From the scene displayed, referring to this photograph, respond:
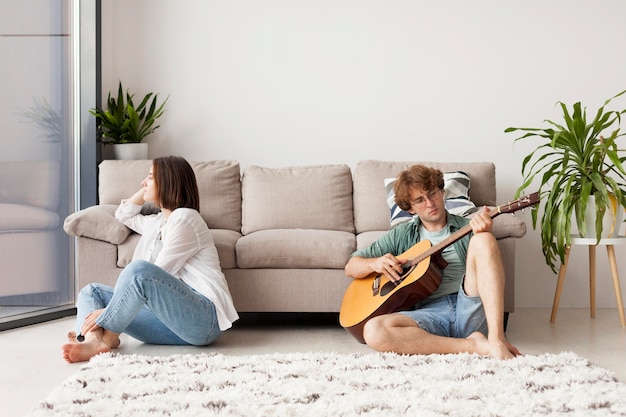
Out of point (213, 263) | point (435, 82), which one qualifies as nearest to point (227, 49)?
point (435, 82)

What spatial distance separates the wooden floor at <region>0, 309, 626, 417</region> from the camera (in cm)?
285

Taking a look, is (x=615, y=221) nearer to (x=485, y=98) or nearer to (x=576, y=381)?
(x=485, y=98)

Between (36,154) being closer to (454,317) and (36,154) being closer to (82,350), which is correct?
(82,350)

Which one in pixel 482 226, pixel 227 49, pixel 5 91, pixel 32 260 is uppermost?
pixel 227 49

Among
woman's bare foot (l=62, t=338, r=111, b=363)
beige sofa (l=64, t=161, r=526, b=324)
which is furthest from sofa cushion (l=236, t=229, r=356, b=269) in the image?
woman's bare foot (l=62, t=338, r=111, b=363)

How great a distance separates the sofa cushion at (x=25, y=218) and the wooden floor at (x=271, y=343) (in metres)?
0.51

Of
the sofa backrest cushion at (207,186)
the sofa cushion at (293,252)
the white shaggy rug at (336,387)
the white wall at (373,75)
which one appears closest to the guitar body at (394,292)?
the white shaggy rug at (336,387)

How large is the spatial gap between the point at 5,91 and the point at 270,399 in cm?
240

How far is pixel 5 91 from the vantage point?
3.97m

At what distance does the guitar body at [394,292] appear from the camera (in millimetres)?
3150

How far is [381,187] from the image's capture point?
14.3 ft

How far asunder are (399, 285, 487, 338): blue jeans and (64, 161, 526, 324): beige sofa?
60cm

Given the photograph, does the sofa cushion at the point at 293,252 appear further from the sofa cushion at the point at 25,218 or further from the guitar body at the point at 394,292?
the sofa cushion at the point at 25,218

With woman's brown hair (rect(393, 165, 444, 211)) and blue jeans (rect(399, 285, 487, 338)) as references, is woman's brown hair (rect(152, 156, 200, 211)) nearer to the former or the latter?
woman's brown hair (rect(393, 165, 444, 211))
